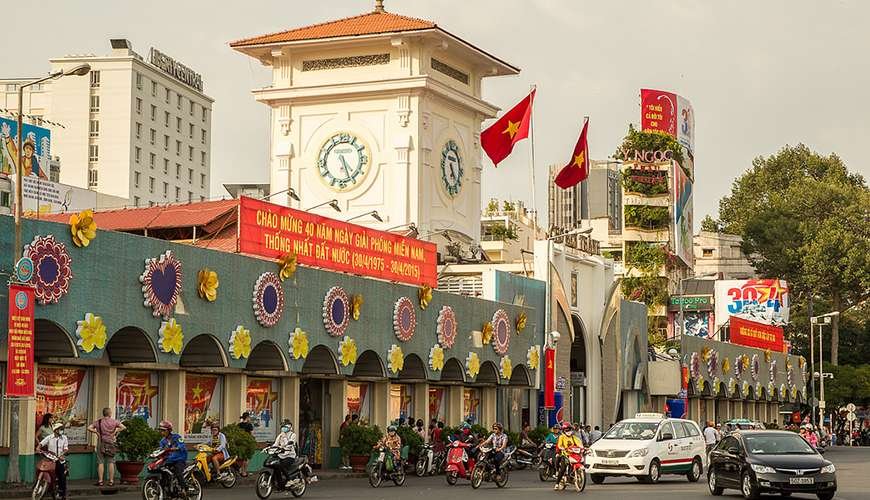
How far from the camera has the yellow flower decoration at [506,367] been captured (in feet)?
164

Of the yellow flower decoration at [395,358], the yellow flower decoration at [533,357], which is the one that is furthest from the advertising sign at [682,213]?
the yellow flower decoration at [395,358]

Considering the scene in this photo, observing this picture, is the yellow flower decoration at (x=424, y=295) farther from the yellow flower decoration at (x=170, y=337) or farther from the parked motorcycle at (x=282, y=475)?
the parked motorcycle at (x=282, y=475)

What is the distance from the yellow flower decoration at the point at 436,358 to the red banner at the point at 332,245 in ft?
6.65

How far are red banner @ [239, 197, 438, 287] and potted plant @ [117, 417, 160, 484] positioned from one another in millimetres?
6806

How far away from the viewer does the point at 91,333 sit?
2878cm

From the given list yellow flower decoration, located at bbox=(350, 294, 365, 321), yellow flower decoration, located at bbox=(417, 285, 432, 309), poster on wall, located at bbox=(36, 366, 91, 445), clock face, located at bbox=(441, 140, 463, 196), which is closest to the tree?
clock face, located at bbox=(441, 140, 463, 196)

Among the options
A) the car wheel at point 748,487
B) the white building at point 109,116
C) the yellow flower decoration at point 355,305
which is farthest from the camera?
the white building at point 109,116

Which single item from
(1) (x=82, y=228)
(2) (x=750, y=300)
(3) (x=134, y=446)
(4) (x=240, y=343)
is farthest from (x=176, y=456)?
(2) (x=750, y=300)

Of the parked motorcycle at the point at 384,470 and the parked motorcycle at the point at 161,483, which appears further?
the parked motorcycle at the point at 384,470

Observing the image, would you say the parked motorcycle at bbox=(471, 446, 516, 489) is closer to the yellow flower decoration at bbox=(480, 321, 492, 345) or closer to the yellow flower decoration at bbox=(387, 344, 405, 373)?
the yellow flower decoration at bbox=(387, 344, 405, 373)

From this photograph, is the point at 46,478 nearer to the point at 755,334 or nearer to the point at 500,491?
the point at 500,491

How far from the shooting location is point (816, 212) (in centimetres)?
11706

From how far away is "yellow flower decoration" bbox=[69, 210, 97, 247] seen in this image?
28.2m

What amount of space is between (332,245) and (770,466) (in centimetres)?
1595
